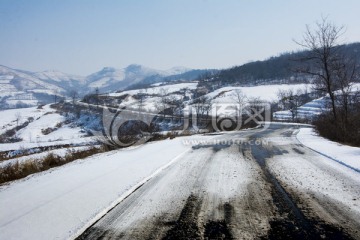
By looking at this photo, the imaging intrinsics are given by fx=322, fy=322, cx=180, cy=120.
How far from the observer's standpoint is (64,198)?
238 inches

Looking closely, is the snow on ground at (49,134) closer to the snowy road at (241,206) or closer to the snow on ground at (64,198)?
the snow on ground at (64,198)

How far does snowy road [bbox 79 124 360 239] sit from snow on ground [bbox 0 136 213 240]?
307mm

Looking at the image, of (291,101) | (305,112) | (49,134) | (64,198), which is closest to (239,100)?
(305,112)

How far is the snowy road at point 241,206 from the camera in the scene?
408cm

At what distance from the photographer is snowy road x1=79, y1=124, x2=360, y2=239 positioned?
13.4ft

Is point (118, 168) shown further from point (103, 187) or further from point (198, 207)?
point (198, 207)

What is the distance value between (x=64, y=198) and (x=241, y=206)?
10.7 feet

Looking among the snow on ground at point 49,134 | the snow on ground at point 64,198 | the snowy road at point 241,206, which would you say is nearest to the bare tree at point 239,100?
the snow on ground at point 49,134

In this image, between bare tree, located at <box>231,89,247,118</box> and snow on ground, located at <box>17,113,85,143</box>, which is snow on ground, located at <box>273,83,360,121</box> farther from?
snow on ground, located at <box>17,113,85,143</box>

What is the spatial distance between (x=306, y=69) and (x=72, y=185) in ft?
60.4

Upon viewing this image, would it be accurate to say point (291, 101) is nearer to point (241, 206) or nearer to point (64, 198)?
point (241, 206)

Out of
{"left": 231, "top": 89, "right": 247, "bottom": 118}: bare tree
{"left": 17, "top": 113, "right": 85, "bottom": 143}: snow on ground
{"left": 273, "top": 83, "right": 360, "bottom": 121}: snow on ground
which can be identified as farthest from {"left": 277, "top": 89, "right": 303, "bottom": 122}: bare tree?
{"left": 17, "top": 113, "right": 85, "bottom": 143}: snow on ground

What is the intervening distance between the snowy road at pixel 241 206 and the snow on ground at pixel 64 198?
307mm

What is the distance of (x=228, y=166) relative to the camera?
9.17 metres
